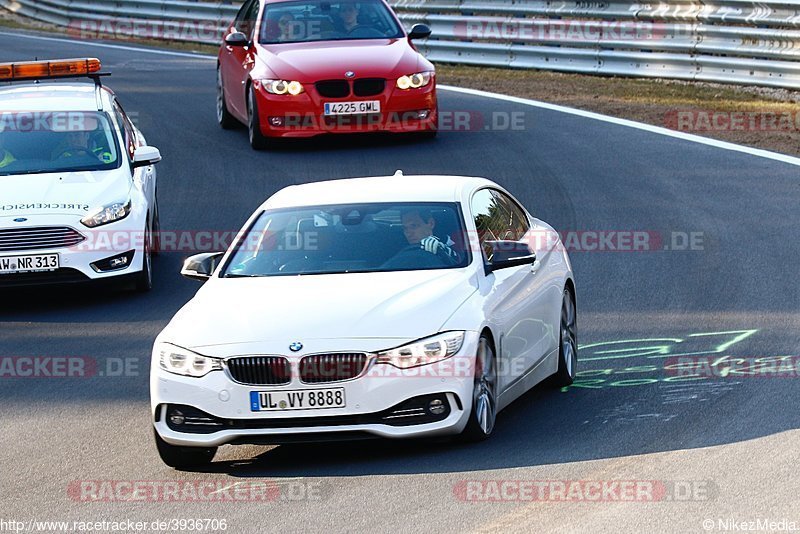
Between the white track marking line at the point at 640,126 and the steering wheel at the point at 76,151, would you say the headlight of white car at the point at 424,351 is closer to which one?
the steering wheel at the point at 76,151

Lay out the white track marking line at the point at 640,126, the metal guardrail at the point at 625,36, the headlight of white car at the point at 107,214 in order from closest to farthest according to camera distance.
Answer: the headlight of white car at the point at 107,214, the white track marking line at the point at 640,126, the metal guardrail at the point at 625,36

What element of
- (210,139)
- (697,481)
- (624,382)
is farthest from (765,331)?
(210,139)

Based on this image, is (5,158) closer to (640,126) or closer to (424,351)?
(424,351)

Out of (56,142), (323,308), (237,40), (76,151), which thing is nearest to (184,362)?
(323,308)

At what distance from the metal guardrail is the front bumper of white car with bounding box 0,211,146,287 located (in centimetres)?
1027

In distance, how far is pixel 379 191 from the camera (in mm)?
9734

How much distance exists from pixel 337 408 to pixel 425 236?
158 centimetres

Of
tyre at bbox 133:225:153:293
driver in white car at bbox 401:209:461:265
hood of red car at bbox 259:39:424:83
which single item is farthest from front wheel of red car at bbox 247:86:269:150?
driver in white car at bbox 401:209:461:265

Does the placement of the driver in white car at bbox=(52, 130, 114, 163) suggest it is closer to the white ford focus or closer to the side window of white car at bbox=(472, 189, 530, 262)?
the white ford focus

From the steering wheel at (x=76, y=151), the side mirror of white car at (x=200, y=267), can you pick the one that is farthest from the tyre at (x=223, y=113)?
the side mirror of white car at (x=200, y=267)

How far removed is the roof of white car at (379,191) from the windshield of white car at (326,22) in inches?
389

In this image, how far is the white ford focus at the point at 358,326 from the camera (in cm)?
815

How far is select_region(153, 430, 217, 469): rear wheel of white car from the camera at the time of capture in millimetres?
8375

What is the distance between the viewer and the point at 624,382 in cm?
991
